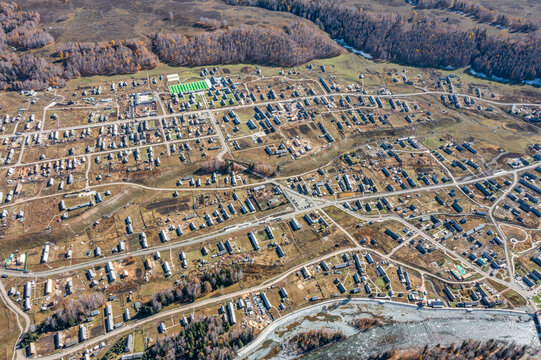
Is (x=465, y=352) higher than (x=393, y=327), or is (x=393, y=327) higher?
(x=465, y=352)

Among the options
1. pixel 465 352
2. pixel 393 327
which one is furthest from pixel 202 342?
pixel 465 352

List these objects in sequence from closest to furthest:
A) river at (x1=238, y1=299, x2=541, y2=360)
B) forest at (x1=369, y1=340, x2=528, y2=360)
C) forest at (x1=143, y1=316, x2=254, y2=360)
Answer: forest at (x1=143, y1=316, x2=254, y2=360), forest at (x1=369, y1=340, x2=528, y2=360), river at (x1=238, y1=299, x2=541, y2=360)

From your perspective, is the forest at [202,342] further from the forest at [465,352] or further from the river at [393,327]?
the forest at [465,352]

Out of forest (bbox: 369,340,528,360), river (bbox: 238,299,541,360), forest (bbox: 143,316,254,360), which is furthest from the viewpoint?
river (bbox: 238,299,541,360)

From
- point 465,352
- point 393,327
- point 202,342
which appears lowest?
point 393,327

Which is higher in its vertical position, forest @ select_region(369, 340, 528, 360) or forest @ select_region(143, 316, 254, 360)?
forest @ select_region(143, 316, 254, 360)

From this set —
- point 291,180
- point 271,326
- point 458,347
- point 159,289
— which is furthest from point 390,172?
point 159,289

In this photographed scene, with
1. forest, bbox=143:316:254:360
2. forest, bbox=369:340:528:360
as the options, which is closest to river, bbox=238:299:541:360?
forest, bbox=369:340:528:360

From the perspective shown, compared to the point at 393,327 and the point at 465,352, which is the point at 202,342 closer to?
the point at 393,327

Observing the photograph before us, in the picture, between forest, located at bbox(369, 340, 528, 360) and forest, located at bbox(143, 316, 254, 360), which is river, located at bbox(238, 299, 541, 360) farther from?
forest, located at bbox(143, 316, 254, 360)
